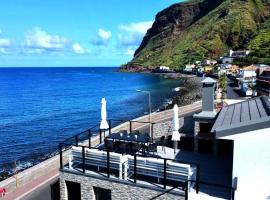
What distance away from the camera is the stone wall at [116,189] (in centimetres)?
1059

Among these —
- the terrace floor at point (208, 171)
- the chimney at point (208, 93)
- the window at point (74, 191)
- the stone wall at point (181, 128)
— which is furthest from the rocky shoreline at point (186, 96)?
the window at point (74, 191)

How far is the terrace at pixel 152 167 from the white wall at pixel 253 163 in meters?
0.56

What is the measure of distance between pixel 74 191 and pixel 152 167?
3.59 metres

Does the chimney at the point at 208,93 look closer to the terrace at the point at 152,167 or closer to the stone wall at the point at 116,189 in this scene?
the terrace at the point at 152,167

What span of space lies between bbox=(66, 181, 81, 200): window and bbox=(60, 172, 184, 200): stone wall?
0.16 meters

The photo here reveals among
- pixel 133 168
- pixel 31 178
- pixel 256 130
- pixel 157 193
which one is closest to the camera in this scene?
pixel 256 130

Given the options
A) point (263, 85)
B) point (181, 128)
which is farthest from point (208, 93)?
point (263, 85)

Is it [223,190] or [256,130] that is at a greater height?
[256,130]

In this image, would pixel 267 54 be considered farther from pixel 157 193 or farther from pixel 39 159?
pixel 157 193

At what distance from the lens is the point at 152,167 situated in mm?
11062

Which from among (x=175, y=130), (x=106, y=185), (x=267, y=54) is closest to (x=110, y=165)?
(x=106, y=185)

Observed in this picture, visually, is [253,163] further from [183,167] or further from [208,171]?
[208,171]

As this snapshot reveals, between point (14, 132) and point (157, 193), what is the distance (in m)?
42.9

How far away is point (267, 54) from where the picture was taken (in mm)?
140750
